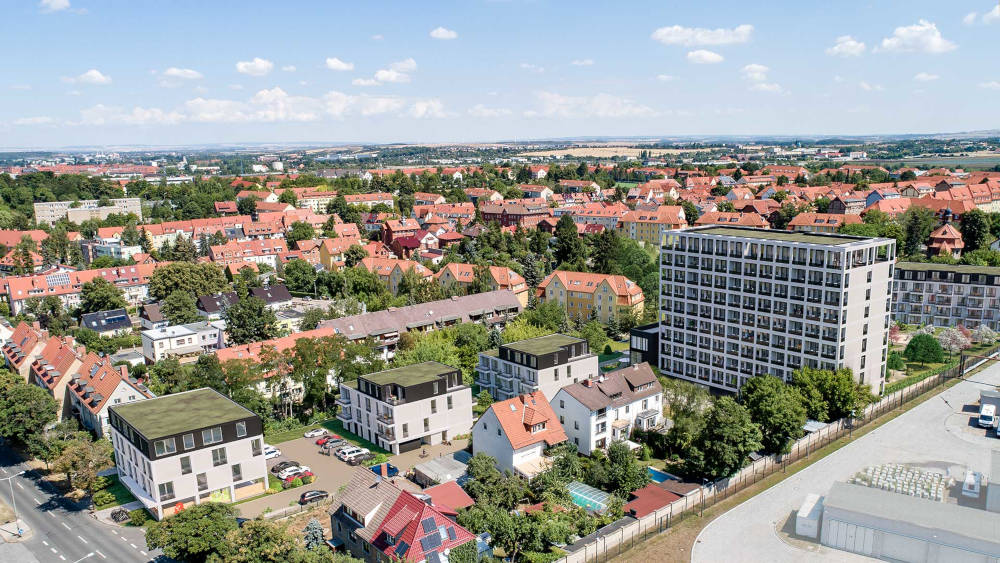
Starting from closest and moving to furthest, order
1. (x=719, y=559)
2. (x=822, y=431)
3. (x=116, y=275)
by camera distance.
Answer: (x=719, y=559) < (x=822, y=431) < (x=116, y=275)

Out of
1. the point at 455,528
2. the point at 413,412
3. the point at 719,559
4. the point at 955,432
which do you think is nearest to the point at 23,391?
the point at 413,412

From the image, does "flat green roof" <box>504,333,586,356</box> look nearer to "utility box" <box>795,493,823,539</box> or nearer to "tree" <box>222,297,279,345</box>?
"utility box" <box>795,493,823,539</box>

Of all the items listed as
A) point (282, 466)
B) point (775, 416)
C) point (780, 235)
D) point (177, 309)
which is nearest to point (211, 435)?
point (282, 466)

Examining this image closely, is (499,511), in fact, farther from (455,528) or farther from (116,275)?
(116,275)

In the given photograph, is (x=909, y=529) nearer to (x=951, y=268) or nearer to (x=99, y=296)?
(x=951, y=268)

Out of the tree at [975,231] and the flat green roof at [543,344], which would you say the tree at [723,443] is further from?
the tree at [975,231]

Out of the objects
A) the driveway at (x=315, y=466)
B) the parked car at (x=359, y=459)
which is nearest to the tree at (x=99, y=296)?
the driveway at (x=315, y=466)
